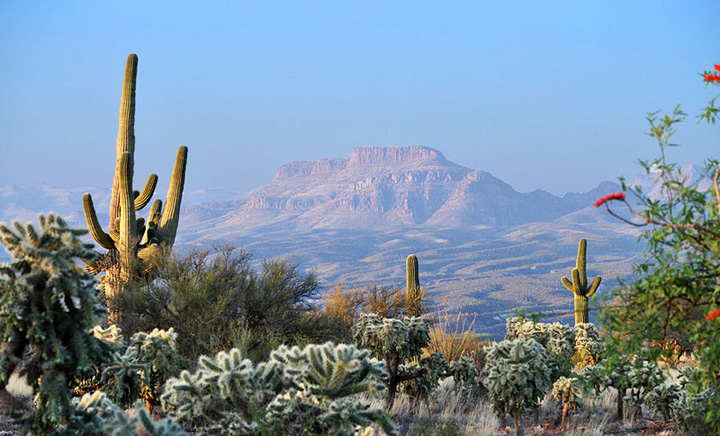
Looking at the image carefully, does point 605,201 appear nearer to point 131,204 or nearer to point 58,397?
point 58,397

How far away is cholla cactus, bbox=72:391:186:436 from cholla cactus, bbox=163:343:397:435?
39 cm

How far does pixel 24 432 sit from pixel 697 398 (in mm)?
Answer: 6402

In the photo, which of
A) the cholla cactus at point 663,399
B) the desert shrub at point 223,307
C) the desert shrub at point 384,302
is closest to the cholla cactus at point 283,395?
the desert shrub at point 223,307

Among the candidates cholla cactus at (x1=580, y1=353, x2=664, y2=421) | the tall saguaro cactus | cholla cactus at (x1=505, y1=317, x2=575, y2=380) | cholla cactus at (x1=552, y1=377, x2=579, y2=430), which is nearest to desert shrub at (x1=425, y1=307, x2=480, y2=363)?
cholla cactus at (x1=505, y1=317, x2=575, y2=380)

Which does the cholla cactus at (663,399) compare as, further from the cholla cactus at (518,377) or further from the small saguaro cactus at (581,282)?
the small saguaro cactus at (581,282)

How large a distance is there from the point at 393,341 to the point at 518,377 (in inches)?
61.7

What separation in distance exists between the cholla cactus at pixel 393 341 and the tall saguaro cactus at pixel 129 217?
19.9 feet

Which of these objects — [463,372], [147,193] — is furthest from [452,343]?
[147,193]

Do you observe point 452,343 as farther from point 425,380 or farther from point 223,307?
point 425,380

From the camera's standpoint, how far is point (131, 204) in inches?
600

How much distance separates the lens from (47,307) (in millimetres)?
4207

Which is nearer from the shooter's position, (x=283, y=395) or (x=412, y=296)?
(x=283, y=395)

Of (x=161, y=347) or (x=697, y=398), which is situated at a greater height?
(x=161, y=347)

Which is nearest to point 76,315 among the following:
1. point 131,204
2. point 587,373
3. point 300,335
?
point 587,373
